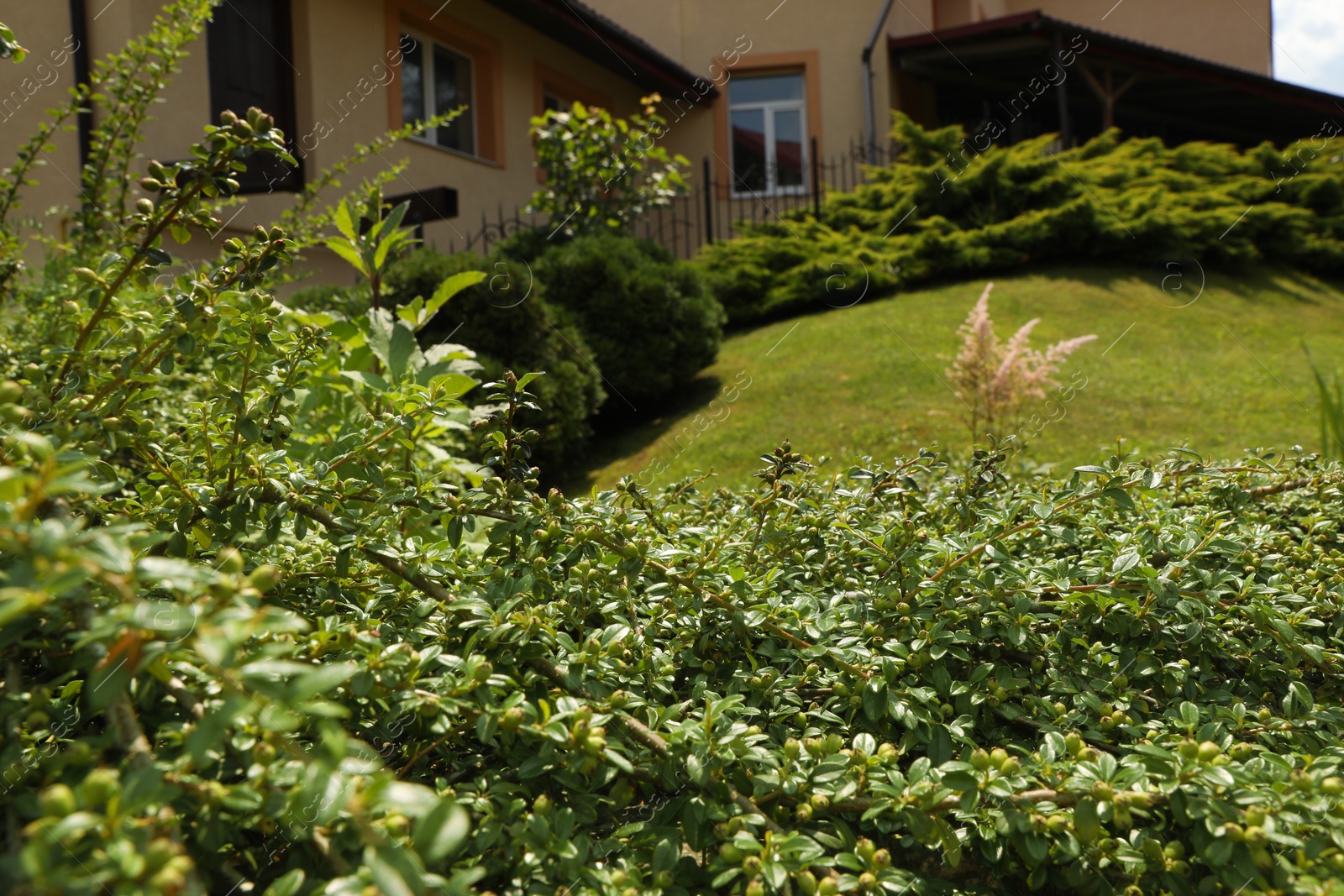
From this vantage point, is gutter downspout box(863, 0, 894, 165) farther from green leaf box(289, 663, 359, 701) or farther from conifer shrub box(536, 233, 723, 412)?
green leaf box(289, 663, 359, 701)

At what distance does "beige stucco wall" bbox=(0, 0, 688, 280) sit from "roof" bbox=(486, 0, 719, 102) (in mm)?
374

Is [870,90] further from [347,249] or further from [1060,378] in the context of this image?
[347,249]

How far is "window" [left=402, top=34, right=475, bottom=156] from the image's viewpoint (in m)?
10.8

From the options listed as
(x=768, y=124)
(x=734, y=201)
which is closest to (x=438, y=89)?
(x=734, y=201)

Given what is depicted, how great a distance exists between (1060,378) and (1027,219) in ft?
13.1

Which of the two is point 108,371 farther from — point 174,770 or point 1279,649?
point 1279,649

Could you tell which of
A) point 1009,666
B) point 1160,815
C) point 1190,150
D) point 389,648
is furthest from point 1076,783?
point 1190,150

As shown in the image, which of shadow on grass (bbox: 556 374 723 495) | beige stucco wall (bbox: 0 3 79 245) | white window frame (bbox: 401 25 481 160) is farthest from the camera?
white window frame (bbox: 401 25 481 160)

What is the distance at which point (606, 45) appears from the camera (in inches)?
456

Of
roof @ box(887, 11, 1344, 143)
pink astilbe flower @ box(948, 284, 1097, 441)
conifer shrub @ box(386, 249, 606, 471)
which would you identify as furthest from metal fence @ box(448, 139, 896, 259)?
pink astilbe flower @ box(948, 284, 1097, 441)

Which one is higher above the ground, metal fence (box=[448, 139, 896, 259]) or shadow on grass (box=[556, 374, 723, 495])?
metal fence (box=[448, 139, 896, 259])

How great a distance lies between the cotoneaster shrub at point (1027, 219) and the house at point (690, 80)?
114 cm

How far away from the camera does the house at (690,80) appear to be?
7.79m

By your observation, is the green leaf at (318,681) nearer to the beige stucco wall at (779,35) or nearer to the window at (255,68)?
the window at (255,68)
